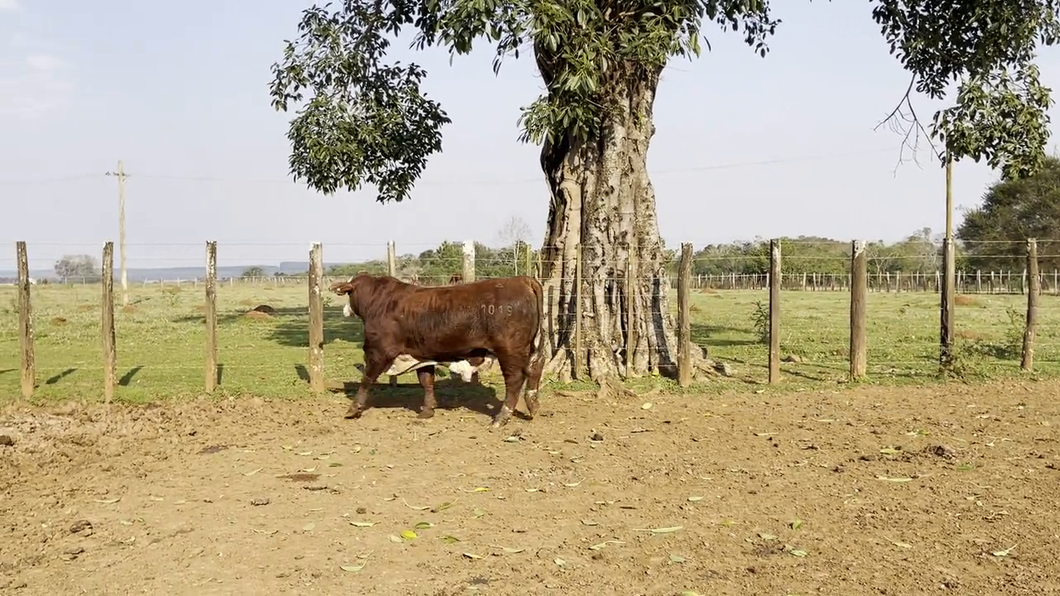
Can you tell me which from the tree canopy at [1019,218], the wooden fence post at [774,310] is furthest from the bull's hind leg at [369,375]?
the tree canopy at [1019,218]

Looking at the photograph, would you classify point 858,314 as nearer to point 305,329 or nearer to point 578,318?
point 578,318

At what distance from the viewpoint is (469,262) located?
10742mm

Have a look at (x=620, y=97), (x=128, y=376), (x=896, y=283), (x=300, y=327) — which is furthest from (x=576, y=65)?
(x=896, y=283)

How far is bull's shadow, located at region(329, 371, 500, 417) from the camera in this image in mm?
9883

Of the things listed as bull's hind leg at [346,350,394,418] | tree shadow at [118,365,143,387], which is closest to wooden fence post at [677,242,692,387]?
bull's hind leg at [346,350,394,418]

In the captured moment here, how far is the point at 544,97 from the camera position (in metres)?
10.9

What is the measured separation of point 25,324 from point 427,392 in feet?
16.2

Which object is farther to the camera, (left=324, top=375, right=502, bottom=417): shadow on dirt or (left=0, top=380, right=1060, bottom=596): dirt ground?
(left=324, top=375, right=502, bottom=417): shadow on dirt

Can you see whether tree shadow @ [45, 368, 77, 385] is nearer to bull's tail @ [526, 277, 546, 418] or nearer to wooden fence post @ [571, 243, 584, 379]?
bull's tail @ [526, 277, 546, 418]

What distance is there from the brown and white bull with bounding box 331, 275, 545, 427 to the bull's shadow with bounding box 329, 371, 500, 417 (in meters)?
0.51

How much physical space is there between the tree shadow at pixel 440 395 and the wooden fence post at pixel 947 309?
5629 millimetres

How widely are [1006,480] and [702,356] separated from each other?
5.95 metres

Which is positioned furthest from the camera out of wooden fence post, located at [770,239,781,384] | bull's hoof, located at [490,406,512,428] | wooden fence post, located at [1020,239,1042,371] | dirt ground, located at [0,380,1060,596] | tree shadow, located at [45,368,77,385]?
wooden fence post, located at [1020,239,1042,371]

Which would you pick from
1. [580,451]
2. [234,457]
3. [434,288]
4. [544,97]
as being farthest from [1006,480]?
[544,97]
